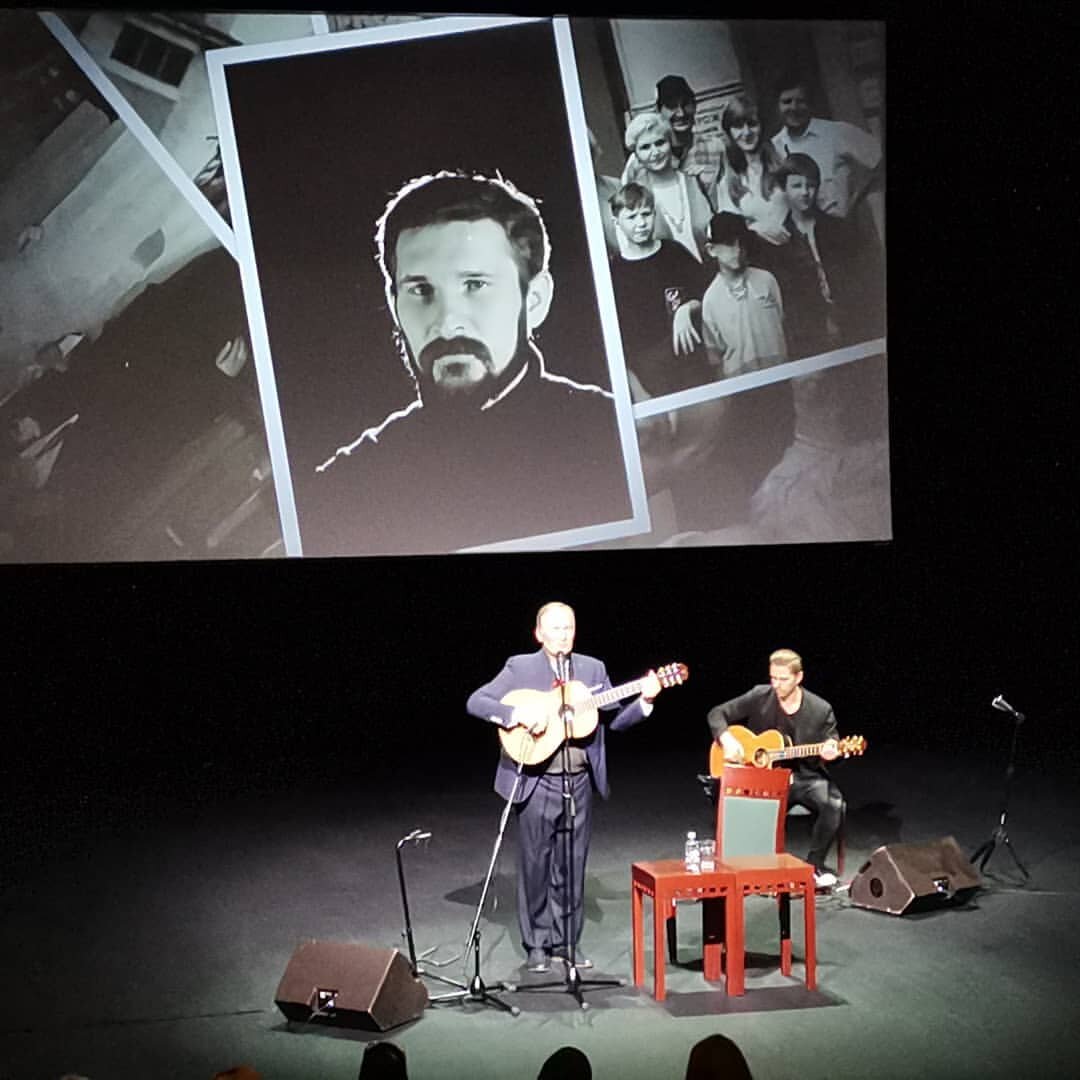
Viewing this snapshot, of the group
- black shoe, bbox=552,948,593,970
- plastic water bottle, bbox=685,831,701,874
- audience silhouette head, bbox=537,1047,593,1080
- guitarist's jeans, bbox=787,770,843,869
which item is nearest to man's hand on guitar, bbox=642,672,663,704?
plastic water bottle, bbox=685,831,701,874

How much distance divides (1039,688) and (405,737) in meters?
5.09

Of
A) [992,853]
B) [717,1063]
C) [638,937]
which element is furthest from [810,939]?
[717,1063]

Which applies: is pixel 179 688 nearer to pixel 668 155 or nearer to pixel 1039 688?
pixel 668 155

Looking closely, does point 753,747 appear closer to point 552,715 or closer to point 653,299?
point 552,715

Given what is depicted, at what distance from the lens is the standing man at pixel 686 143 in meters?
9.44

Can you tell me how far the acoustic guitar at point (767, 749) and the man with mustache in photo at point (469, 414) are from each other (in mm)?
1818

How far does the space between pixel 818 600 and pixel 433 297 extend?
428 cm

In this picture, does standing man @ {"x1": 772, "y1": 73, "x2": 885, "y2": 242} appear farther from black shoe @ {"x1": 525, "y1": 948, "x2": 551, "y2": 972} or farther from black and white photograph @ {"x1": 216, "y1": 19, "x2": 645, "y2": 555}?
black shoe @ {"x1": 525, "y1": 948, "x2": 551, "y2": 972}

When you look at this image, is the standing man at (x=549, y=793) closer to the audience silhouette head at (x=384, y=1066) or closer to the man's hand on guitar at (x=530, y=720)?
the man's hand on guitar at (x=530, y=720)

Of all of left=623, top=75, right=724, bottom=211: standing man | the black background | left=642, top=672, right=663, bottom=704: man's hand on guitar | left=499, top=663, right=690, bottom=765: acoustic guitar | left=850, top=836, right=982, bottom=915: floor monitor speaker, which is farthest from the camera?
the black background

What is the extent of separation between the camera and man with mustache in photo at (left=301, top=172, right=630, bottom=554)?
30.6ft

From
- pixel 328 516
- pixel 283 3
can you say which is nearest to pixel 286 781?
pixel 328 516

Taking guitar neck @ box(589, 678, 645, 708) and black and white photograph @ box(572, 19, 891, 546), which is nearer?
guitar neck @ box(589, 678, 645, 708)

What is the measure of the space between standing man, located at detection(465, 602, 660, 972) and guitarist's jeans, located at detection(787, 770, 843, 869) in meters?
1.63
